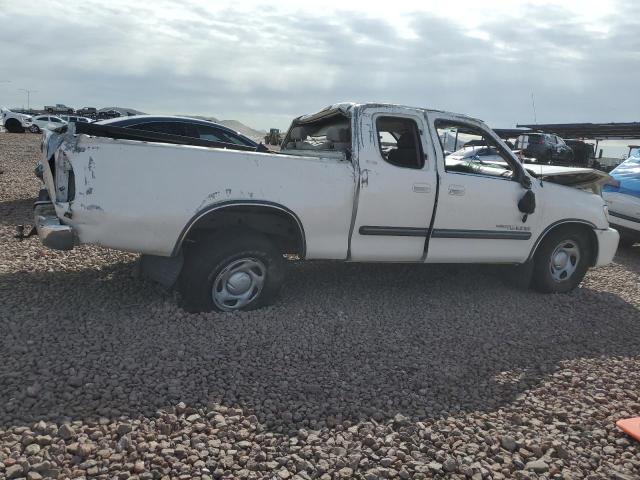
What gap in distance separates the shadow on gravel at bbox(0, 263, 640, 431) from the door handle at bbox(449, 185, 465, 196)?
1143 mm

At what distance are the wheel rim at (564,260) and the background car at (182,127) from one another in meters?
4.49

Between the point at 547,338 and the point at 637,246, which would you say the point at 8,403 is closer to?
the point at 547,338

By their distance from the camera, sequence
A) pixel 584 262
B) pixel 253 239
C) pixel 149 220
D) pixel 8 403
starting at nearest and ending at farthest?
pixel 8 403, pixel 149 220, pixel 253 239, pixel 584 262

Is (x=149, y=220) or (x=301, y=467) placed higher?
(x=149, y=220)

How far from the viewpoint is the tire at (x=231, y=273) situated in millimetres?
4305

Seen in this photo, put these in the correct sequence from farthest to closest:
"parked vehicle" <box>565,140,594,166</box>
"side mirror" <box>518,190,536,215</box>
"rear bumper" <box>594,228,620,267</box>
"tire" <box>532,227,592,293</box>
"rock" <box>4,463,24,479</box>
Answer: "parked vehicle" <box>565,140,594,166</box> → "rear bumper" <box>594,228,620,267</box> → "tire" <box>532,227,592,293</box> → "side mirror" <box>518,190,536,215</box> → "rock" <box>4,463,24,479</box>

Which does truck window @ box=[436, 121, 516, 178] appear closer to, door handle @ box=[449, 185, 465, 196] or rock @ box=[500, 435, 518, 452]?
door handle @ box=[449, 185, 465, 196]

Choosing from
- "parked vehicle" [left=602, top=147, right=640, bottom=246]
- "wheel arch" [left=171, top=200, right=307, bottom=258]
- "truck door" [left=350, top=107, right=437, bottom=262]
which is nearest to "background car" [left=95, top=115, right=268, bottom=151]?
"truck door" [left=350, top=107, right=437, bottom=262]

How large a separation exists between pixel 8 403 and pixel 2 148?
21052 mm

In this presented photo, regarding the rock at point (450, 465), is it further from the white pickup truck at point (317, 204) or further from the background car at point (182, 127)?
the background car at point (182, 127)

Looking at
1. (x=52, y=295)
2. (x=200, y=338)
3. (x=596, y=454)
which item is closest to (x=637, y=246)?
(x=596, y=454)

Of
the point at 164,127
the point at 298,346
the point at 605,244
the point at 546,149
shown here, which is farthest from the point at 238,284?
the point at 546,149

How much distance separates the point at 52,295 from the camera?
15.3 feet

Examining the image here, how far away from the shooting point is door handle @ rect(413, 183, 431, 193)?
490 cm
